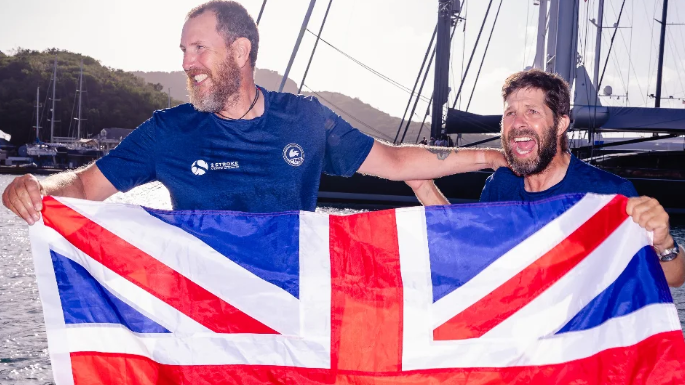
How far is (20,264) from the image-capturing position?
12.8 meters

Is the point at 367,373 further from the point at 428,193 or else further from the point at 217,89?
the point at 217,89

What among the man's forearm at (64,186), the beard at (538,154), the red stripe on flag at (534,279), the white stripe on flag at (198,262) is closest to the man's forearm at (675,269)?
the red stripe on flag at (534,279)

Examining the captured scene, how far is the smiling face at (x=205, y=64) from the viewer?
10.6 ft

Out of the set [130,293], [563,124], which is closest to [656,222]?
[563,124]

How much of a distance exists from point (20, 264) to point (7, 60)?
280 feet

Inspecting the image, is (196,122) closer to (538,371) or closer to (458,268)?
(458,268)

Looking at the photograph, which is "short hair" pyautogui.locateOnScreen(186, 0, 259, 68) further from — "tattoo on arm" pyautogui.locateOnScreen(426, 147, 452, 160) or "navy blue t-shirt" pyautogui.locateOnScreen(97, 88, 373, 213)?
"tattoo on arm" pyautogui.locateOnScreen(426, 147, 452, 160)

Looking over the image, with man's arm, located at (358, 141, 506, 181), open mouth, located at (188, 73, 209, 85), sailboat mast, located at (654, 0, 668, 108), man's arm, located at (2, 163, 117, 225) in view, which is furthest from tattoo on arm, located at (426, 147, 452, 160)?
sailboat mast, located at (654, 0, 668, 108)

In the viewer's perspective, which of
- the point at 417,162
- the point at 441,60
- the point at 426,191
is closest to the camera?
the point at 417,162

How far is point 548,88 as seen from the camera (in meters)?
3.36

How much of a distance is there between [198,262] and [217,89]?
Result: 34.5 inches

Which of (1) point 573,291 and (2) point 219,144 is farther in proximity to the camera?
(2) point 219,144

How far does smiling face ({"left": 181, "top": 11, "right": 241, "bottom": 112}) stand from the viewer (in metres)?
3.22

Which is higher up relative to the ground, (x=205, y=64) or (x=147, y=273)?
(x=205, y=64)
